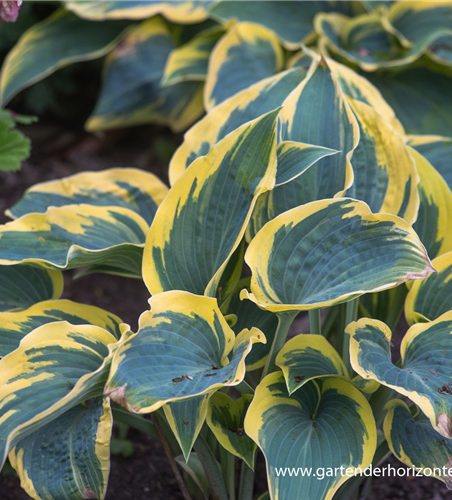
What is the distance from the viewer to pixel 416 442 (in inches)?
39.0

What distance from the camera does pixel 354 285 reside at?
92 cm

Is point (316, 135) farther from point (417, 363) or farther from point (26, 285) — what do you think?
point (26, 285)

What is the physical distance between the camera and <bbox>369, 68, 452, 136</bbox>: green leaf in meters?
1.95

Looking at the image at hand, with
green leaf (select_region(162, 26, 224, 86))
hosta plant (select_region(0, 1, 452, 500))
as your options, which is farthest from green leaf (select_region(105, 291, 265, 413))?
green leaf (select_region(162, 26, 224, 86))

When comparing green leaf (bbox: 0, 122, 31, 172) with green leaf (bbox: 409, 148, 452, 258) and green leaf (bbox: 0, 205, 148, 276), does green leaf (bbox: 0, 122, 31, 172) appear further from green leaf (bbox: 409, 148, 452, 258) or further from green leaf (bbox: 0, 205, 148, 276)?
green leaf (bbox: 409, 148, 452, 258)

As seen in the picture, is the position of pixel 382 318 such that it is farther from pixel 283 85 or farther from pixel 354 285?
pixel 283 85

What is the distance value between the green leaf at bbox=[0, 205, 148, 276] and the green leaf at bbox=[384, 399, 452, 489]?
57 cm

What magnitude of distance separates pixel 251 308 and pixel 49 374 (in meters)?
0.44

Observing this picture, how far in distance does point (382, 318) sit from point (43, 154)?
1594 mm

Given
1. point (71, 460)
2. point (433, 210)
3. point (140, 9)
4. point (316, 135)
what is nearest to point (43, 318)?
point (71, 460)

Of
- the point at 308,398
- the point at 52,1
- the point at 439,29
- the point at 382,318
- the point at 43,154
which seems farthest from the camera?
the point at 43,154

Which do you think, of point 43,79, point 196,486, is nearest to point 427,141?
point 196,486

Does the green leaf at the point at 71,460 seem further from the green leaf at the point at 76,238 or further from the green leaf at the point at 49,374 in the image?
the green leaf at the point at 76,238

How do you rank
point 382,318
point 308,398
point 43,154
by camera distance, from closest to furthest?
1. point 308,398
2. point 382,318
3. point 43,154
